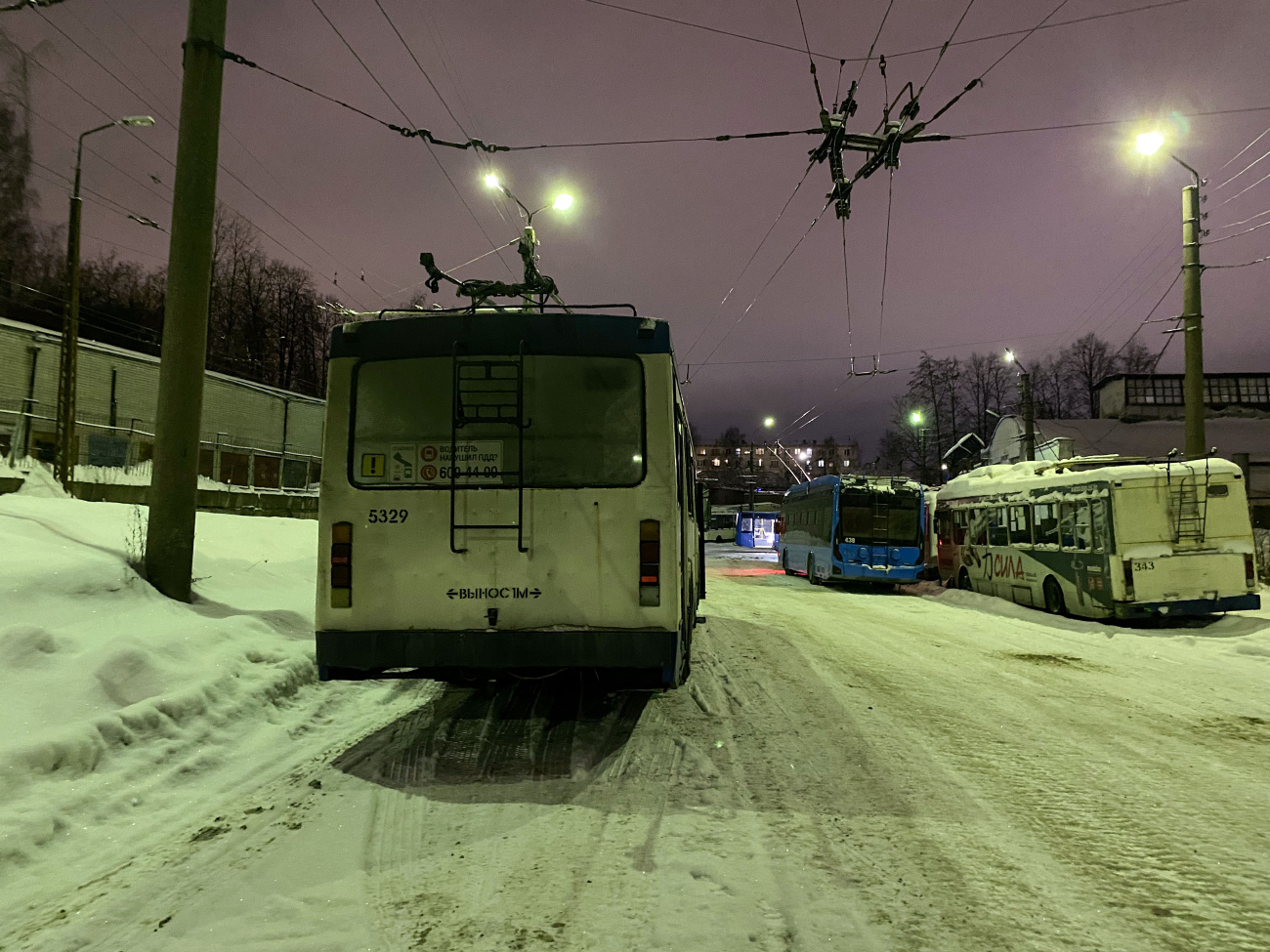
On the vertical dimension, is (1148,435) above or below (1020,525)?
above

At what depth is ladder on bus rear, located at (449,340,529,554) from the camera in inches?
189

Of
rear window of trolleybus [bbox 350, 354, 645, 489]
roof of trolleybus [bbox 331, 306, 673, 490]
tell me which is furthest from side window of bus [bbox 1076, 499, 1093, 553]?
rear window of trolleybus [bbox 350, 354, 645, 489]

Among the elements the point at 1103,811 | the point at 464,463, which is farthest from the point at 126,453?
the point at 1103,811

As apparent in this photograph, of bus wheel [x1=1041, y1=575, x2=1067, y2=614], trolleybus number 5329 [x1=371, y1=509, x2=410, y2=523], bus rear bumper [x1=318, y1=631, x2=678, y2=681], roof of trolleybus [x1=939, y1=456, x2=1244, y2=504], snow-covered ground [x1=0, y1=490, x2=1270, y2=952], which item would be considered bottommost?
snow-covered ground [x1=0, y1=490, x2=1270, y2=952]

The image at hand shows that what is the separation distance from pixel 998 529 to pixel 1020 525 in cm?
103

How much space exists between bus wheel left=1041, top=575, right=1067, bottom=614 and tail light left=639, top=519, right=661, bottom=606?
40.0ft

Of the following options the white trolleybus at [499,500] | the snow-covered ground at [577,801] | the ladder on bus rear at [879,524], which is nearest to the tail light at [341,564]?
the white trolleybus at [499,500]

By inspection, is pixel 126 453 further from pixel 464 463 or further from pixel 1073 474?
pixel 1073 474

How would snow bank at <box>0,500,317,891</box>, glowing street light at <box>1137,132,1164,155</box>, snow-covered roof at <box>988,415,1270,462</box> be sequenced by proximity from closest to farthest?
snow bank at <box>0,500,317,891</box>
glowing street light at <box>1137,132,1164,155</box>
snow-covered roof at <box>988,415,1270,462</box>

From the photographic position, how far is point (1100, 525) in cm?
1234

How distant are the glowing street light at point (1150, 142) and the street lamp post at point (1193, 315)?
245cm

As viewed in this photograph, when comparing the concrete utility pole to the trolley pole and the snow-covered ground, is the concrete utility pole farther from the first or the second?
the trolley pole

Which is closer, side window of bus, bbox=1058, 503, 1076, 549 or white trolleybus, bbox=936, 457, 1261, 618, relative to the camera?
white trolleybus, bbox=936, 457, 1261, 618

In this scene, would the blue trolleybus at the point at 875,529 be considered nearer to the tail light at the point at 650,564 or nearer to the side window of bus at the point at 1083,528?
the side window of bus at the point at 1083,528
